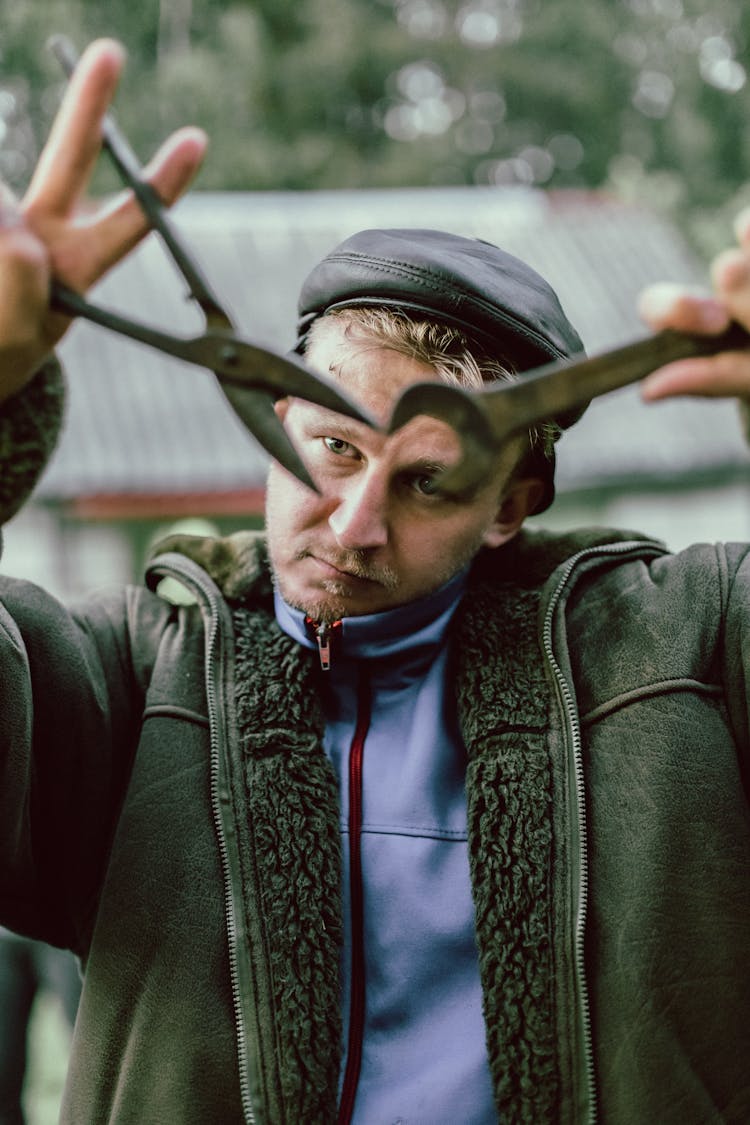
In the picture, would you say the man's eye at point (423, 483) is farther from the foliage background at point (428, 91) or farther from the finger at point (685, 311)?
the foliage background at point (428, 91)

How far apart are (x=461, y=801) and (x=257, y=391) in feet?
2.11

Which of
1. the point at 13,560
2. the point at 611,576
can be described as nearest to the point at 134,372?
the point at 13,560

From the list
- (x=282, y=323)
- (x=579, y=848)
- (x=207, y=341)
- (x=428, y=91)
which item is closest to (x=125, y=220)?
(x=207, y=341)

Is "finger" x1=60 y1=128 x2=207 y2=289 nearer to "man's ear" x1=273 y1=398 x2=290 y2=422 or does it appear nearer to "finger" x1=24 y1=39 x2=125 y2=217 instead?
"finger" x1=24 y1=39 x2=125 y2=217

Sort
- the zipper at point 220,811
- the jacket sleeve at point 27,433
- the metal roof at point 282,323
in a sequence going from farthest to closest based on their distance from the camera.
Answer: the metal roof at point 282,323 < the zipper at point 220,811 < the jacket sleeve at point 27,433

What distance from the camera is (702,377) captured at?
46.5 inches

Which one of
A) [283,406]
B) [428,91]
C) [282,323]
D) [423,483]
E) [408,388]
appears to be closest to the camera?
[408,388]

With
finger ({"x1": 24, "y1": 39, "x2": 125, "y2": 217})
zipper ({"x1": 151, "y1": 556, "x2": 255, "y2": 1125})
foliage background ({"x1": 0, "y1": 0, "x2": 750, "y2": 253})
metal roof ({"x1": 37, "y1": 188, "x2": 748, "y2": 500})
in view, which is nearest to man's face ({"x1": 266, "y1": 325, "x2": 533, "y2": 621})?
zipper ({"x1": 151, "y1": 556, "x2": 255, "y2": 1125})

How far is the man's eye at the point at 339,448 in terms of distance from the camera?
1.53 meters

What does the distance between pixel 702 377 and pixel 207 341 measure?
1.59 feet

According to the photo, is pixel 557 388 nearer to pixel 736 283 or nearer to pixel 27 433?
pixel 736 283

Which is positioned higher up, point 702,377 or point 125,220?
point 125,220

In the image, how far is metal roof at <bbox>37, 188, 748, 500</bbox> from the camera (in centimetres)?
1134

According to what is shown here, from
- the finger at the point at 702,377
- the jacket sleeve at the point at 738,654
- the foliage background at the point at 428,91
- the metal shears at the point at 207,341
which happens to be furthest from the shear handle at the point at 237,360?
the foliage background at the point at 428,91
